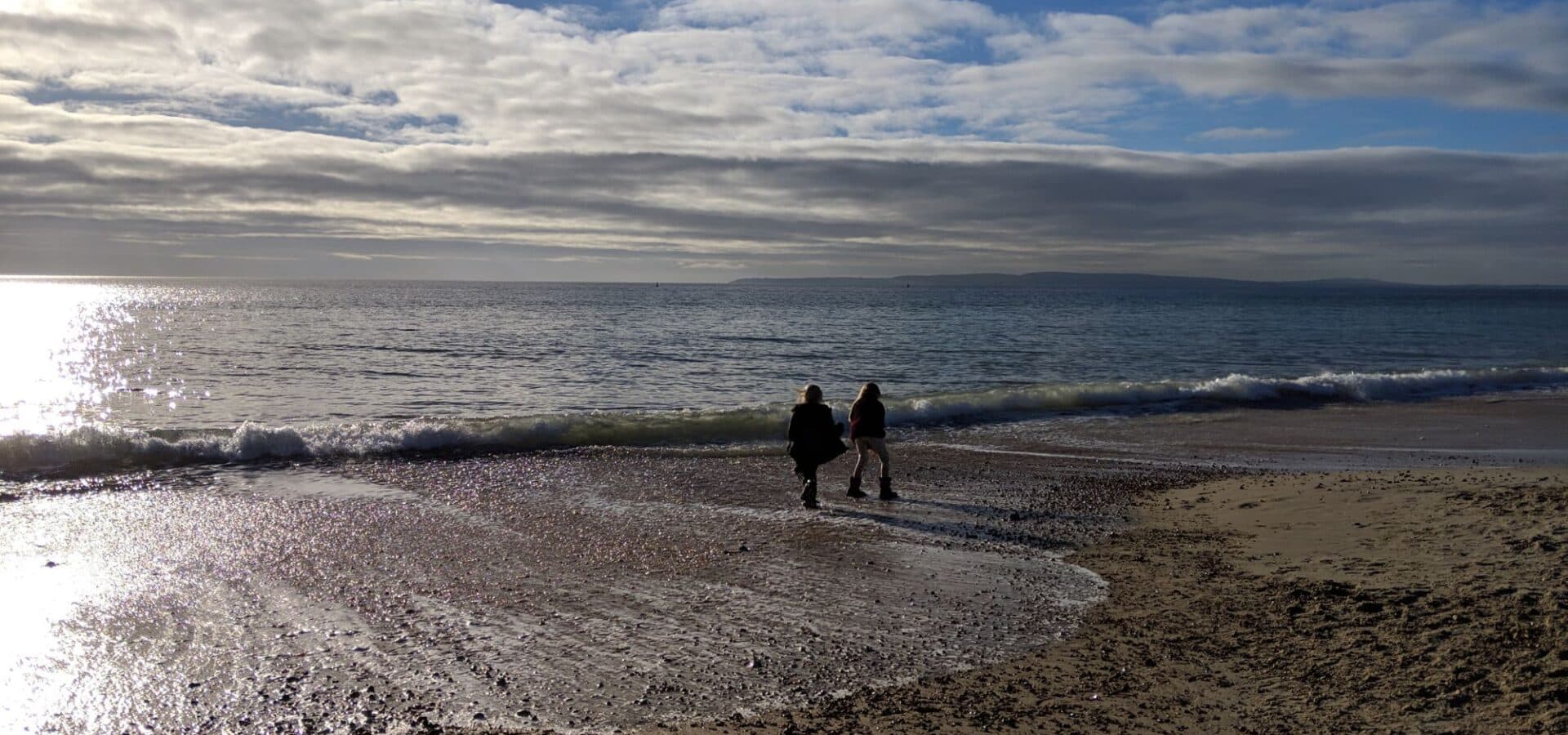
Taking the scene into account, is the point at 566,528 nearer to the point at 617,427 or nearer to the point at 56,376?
the point at 617,427

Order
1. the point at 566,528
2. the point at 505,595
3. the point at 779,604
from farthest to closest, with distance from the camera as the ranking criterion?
the point at 566,528 → the point at 505,595 → the point at 779,604

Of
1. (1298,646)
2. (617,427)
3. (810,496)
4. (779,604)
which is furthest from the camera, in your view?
(617,427)

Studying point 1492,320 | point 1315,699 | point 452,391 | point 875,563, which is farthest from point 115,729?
point 1492,320

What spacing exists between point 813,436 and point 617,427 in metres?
6.86

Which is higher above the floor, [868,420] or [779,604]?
[868,420]

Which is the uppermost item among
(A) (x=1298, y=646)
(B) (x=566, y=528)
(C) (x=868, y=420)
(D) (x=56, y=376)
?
(C) (x=868, y=420)

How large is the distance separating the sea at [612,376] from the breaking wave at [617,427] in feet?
0.15

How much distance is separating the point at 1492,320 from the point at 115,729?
86.1 meters

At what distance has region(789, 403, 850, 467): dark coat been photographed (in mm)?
11805

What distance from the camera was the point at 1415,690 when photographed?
17.7ft

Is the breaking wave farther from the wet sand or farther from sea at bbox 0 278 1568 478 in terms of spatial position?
the wet sand

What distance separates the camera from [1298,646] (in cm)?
625

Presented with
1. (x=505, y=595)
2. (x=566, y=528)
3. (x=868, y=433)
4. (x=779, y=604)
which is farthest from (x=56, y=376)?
(x=779, y=604)

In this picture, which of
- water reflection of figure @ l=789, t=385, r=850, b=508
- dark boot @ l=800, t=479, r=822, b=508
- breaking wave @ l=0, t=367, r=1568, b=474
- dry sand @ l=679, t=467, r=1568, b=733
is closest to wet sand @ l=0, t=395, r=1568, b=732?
dry sand @ l=679, t=467, r=1568, b=733
